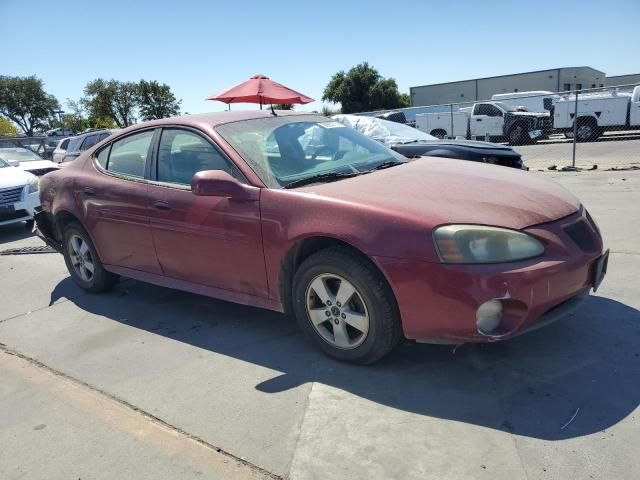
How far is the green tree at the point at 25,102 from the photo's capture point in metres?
65.5

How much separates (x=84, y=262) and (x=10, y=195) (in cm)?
436

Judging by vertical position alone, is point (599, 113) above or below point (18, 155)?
below

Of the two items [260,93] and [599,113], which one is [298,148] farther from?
[599,113]

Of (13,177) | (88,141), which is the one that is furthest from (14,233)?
(88,141)

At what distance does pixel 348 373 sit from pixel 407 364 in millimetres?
372

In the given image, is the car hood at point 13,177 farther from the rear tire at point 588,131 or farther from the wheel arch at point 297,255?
the rear tire at point 588,131

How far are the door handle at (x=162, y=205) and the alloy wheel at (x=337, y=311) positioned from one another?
4.46 ft

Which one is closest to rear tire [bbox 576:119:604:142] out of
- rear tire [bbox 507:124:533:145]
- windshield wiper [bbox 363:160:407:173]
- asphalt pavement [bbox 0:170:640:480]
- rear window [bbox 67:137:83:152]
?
rear tire [bbox 507:124:533:145]

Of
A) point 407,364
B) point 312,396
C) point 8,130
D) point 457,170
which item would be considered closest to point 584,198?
point 457,170

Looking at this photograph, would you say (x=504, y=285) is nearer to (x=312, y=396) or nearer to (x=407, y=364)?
(x=407, y=364)

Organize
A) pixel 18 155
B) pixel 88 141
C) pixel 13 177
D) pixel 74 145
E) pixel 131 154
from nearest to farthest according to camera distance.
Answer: pixel 131 154
pixel 13 177
pixel 18 155
pixel 88 141
pixel 74 145

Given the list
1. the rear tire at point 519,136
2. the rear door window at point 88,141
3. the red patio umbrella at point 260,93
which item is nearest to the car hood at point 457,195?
the red patio umbrella at point 260,93

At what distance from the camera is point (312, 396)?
116 inches

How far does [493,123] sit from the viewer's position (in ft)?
65.8
